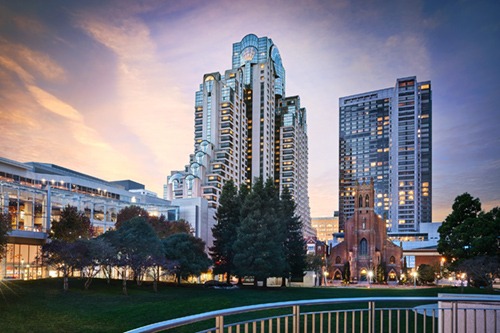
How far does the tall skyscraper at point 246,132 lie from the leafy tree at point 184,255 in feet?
205

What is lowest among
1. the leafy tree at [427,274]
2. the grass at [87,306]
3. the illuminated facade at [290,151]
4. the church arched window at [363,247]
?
the leafy tree at [427,274]

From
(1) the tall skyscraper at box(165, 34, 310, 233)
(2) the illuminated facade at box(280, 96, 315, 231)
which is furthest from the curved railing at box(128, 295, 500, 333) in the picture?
(2) the illuminated facade at box(280, 96, 315, 231)

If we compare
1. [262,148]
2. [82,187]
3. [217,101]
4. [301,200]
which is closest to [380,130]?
[301,200]

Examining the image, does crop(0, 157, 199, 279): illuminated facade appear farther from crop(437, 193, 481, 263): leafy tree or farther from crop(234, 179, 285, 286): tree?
crop(437, 193, 481, 263): leafy tree

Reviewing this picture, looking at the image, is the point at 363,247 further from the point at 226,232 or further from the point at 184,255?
the point at 184,255

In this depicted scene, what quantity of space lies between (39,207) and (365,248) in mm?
56345

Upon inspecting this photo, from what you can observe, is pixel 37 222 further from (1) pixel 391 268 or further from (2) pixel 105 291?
(1) pixel 391 268

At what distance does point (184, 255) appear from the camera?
41.1 meters

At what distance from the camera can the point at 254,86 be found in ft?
452

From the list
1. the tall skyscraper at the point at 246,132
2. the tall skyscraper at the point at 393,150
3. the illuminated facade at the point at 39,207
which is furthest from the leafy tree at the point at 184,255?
the tall skyscraper at the point at 393,150

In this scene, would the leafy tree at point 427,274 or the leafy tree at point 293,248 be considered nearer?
the leafy tree at point 293,248

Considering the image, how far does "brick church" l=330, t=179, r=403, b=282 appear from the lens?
79375 millimetres

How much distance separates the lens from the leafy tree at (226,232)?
47781 mm

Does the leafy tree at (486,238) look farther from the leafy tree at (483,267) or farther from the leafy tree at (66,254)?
the leafy tree at (66,254)
